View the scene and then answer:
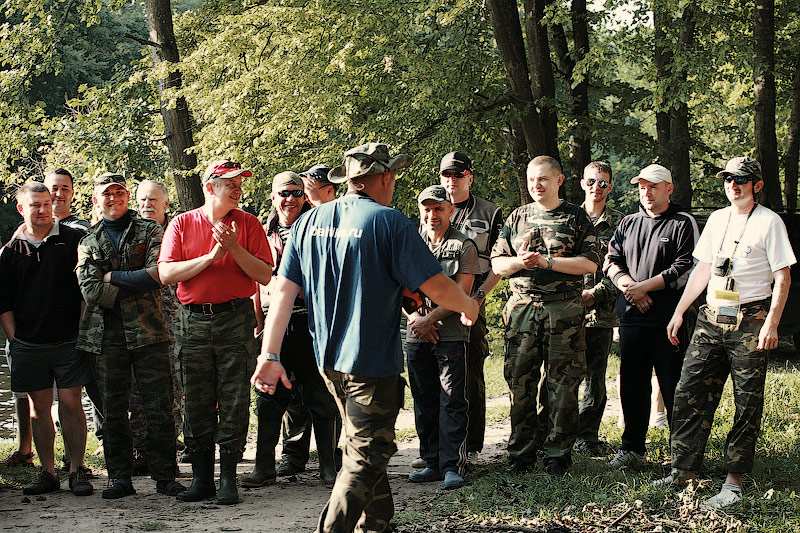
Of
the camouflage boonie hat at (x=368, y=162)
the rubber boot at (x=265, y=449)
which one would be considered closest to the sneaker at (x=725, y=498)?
the camouflage boonie hat at (x=368, y=162)

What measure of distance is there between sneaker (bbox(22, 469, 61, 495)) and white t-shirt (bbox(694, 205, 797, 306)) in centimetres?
490

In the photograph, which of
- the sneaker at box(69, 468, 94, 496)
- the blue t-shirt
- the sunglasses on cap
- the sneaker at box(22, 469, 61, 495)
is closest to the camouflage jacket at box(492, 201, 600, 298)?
the sunglasses on cap

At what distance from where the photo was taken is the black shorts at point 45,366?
6590 millimetres

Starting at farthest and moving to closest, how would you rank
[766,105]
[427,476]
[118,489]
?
1. [766,105]
2. [427,476]
3. [118,489]

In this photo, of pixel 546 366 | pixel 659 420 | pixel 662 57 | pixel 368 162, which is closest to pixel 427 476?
pixel 546 366

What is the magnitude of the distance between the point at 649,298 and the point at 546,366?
3.09ft

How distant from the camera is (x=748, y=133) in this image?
24531 mm

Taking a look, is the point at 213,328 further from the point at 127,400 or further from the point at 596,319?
the point at 596,319

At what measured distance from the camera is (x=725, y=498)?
5.48 metres

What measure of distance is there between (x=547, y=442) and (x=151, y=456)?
2914 mm

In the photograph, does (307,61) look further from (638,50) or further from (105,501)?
(105,501)

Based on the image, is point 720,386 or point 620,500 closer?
point 620,500

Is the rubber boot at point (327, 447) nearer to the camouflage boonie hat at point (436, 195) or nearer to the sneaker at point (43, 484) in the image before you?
the camouflage boonie hat at point (436, 195)

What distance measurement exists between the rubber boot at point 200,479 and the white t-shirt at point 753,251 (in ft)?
11.9
